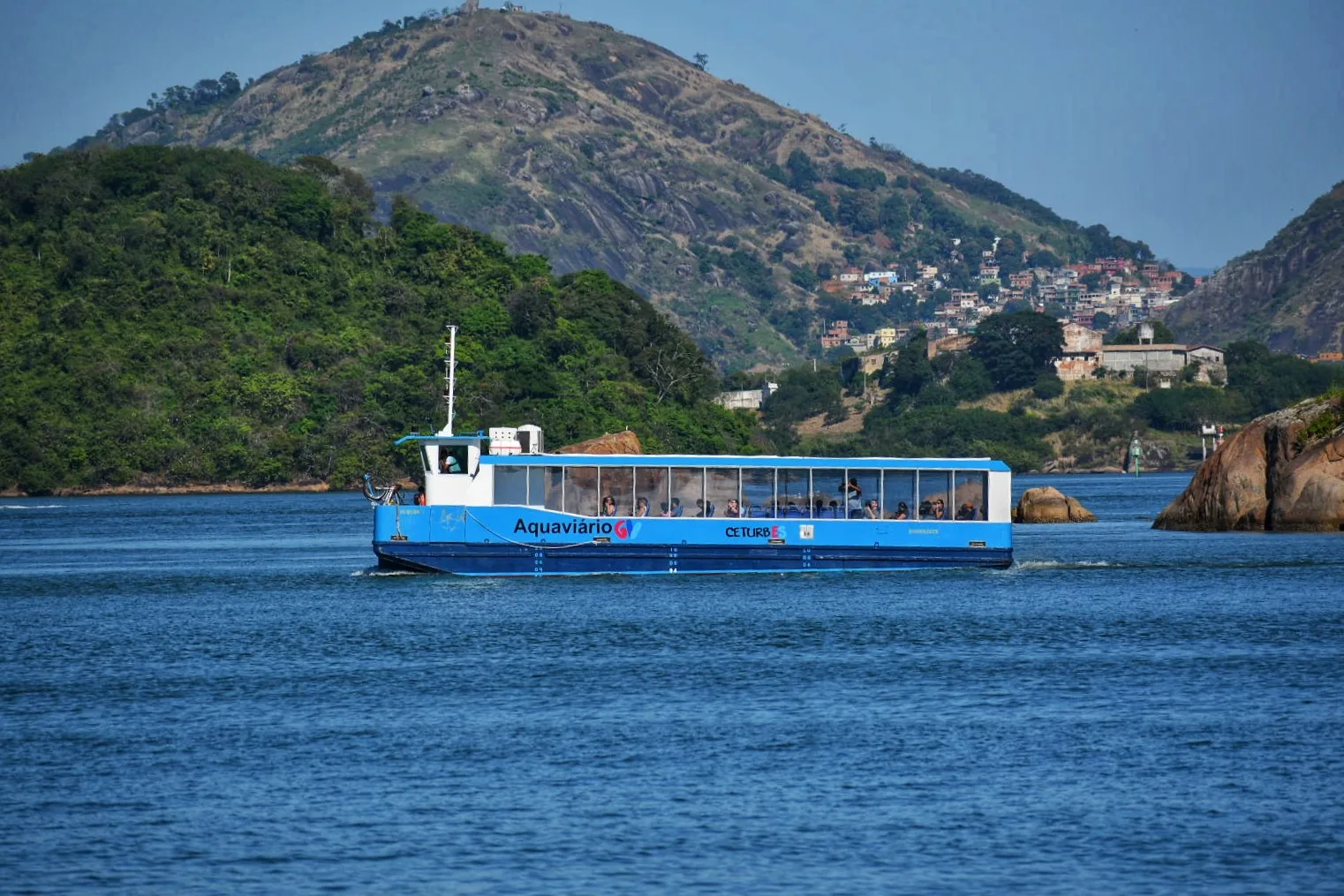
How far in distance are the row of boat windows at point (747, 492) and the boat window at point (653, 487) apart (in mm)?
26

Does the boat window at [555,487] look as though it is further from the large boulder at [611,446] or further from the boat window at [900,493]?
the large boulder at [611,446]

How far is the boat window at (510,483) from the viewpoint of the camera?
174 feet

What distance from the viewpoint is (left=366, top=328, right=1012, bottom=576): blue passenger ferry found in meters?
53.0

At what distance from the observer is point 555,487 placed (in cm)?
5331

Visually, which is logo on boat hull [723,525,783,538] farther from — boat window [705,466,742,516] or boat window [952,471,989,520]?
boat window [952,471,989,520]

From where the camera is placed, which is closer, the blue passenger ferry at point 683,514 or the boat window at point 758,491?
the blue passenger ferry at point 683,514

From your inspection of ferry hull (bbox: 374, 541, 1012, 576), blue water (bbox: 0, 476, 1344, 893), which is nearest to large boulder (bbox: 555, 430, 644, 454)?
ferry hull (bbox: 374, 541, 1012, 576)

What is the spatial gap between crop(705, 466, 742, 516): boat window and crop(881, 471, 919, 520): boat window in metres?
4.34

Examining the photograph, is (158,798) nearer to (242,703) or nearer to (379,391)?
(242,703)

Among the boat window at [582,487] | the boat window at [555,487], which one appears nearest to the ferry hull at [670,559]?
the boat window at [582,487]

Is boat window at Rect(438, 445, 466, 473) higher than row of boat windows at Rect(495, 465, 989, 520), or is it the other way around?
boat window at Rect(438, 445, 466, 473)

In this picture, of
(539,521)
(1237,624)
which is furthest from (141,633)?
(1237,624)

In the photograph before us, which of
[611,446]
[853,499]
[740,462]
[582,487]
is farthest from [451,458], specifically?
[611,446]

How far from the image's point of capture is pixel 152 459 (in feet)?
472
